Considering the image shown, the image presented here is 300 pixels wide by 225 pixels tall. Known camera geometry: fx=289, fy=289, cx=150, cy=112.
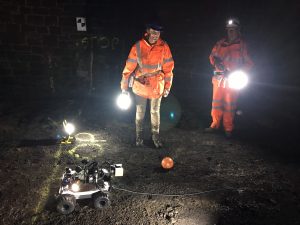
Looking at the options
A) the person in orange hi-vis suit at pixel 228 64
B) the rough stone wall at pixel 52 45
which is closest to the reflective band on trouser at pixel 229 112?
the person in orange hi-vis suit at pixel 228 64

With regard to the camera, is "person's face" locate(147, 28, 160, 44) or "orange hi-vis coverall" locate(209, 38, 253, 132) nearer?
"person's face" locate(147, 28, 160, 44)

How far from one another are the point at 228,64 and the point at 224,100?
2.73 feet

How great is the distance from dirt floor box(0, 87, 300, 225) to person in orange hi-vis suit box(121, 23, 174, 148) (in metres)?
1.18

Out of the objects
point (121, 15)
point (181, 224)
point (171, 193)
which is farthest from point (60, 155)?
point (121, 15)

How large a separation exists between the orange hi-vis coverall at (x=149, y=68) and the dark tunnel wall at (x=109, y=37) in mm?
2941

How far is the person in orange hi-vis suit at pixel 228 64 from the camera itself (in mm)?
6004

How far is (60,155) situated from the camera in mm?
5445

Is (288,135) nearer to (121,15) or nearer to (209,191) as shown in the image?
(209,191)

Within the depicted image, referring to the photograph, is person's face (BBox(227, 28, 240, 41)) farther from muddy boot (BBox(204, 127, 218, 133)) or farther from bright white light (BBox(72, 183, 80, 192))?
bright white light (BBox(72, 183, 80, 192))

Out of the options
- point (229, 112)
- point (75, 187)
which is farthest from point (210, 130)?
point (75, 187)

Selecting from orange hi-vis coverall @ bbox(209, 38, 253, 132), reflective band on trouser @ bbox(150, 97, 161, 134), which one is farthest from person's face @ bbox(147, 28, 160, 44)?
orange hi-vis coverall @ bbox(209, 38, 253, 132)

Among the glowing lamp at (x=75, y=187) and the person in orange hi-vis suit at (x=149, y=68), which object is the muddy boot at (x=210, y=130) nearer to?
the person in orange hi-vis suit at (x=149, y=68)

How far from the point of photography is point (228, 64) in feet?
20.1

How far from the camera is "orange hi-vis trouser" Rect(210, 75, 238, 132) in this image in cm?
623
